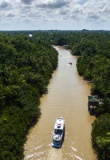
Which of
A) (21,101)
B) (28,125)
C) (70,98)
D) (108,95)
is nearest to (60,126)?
(28,125)

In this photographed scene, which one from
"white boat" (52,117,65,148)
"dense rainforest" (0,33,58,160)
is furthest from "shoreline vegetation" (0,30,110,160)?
"white boat" (52,117,65,148)

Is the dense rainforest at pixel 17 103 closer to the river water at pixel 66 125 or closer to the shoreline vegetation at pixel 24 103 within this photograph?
the shoreline vegetation at pixel 24 103

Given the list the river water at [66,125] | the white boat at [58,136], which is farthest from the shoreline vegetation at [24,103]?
the white boat at [58,136]

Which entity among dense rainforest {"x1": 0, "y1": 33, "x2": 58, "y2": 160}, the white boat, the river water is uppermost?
dense rainforest {"x1": 0, "y1": 33, "x2": 58, "y2": 160}

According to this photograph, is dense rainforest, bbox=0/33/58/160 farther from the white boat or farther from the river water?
the white boat

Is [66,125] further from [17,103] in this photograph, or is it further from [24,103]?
[17,103]

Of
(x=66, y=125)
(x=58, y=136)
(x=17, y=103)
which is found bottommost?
(x=66, y=125)

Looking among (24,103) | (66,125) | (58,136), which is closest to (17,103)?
(24,103)

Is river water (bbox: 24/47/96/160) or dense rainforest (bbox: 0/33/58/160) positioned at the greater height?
dense rainforest (bbox: 0/33/58/160)
